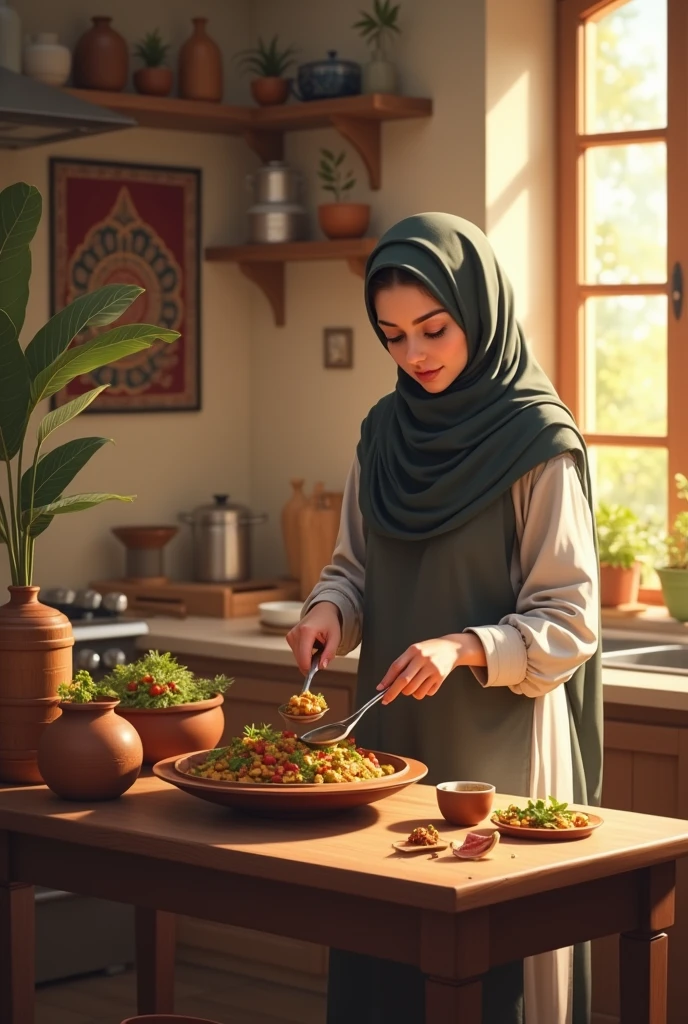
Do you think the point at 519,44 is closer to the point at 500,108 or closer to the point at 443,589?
the point at 500,108

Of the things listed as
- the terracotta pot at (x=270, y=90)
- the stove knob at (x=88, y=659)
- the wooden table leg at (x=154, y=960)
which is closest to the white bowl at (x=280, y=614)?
the stove knob at (x=88, y=659)

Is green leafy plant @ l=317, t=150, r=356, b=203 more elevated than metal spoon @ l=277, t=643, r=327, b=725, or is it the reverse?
green leafy plant @ l=317, t=150, r=356, b=203

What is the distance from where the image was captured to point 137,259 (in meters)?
4.83

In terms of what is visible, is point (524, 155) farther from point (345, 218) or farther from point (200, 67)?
point (200, 67)

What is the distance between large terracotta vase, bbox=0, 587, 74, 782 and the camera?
2.65 meters

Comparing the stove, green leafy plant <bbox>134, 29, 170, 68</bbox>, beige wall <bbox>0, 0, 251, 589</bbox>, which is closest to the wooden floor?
the stove

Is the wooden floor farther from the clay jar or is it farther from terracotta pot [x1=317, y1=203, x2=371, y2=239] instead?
terracotta pot [x1=317, y1=203, x2=371, y2=239]

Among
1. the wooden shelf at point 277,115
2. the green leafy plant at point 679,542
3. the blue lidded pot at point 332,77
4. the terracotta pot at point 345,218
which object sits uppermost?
the blue lidded pot at point 332,77

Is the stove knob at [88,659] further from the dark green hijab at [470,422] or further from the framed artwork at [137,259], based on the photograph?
the dark green hijab at [470,422]

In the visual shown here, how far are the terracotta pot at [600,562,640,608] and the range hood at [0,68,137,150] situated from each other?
1.60m

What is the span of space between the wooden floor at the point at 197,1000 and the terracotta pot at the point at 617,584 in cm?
120

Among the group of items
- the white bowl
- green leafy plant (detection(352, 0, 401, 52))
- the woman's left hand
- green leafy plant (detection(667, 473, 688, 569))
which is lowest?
the white bowl

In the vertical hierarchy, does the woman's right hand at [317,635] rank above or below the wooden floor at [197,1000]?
above

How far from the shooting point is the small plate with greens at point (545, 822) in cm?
223
